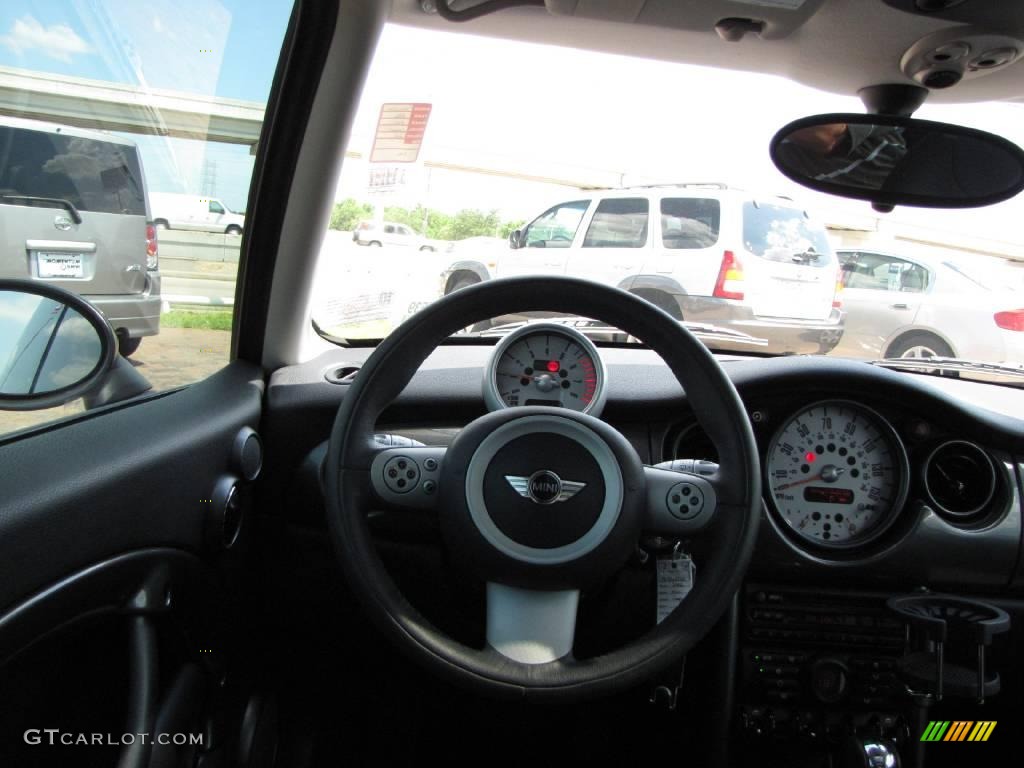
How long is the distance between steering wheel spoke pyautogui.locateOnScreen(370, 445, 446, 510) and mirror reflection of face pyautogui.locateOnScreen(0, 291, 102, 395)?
0.74 metres

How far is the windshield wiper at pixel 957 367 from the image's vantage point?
3.00 meters

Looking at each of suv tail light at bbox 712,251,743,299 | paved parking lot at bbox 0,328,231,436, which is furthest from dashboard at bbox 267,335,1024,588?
suv tail light at bbox 712,251,743,299

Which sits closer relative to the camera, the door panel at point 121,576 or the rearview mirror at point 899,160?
the door panel at point 121,576

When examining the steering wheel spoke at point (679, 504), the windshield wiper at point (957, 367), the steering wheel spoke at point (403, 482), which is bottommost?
the steering wheel spoke at point (403, 482)

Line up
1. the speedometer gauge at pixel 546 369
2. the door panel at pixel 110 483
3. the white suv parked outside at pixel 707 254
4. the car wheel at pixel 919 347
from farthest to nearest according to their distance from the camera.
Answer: the white suv parked outside at pixel 707 254 → the car wheel at pixel 919 347 → the speedometer gauge at pixel 546 369 → the door panel at pixel 110 483

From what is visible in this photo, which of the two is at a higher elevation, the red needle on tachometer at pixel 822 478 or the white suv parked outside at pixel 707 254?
the white suv parked outside at pixel 707 254

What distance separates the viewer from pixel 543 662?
161 cm

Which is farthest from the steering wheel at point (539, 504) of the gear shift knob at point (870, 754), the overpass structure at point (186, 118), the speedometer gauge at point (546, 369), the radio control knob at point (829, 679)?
the gear shift knob at point (870, 754)

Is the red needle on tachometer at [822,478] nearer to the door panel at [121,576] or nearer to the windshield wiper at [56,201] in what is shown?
the door panel at [121,576]

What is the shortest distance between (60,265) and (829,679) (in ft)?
7.90

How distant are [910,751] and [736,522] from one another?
139cm

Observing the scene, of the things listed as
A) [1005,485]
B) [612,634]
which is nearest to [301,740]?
[612,634]

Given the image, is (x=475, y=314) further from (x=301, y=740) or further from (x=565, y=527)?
(x=301, y=740)
